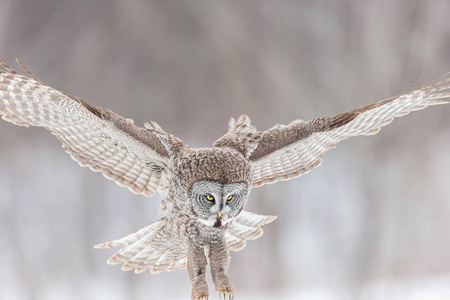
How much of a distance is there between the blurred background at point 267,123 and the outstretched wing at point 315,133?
91 cm

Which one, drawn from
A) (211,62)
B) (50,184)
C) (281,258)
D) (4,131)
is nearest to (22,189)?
(50,184)

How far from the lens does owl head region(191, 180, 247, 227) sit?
1496 mm

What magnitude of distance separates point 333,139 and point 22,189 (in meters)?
1.66

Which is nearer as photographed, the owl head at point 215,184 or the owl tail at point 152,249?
the owl head at point 215,184

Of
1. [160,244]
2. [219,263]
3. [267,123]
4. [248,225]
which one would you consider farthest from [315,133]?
[267,123]

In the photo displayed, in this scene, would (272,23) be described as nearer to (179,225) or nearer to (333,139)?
(333,139)

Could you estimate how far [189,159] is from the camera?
162 cm

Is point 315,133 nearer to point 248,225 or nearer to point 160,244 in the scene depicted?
point 248,225

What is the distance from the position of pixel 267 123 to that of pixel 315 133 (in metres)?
1.11

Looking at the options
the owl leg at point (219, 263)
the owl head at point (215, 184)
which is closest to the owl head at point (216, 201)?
the owl head at point (215, 184)

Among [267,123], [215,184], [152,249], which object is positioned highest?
[267,123]

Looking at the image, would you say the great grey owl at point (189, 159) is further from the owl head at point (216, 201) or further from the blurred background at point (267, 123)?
the blurred background at point (267, 123)

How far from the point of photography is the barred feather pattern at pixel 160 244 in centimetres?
188

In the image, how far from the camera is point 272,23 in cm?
289
